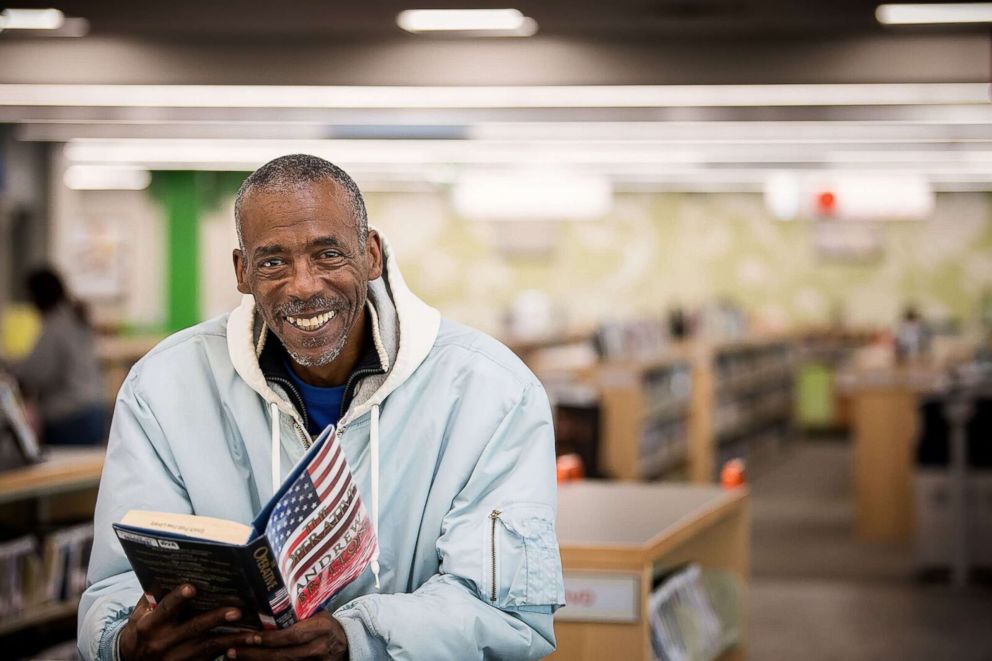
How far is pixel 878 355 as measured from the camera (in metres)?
11.7

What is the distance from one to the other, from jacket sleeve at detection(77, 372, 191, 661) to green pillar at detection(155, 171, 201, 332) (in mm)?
15451

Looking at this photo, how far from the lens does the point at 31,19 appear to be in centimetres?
589

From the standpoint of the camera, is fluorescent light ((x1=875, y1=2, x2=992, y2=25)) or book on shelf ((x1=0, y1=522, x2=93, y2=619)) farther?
fluorescent light ((x1=875, y1=2, x2=992, y2=25))

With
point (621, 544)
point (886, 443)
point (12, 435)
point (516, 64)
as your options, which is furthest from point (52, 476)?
point (886, 443)

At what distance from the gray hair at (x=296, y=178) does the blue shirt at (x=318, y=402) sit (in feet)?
0.93

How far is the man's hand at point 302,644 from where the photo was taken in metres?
1.95

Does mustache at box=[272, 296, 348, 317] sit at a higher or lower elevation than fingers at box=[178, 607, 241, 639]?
higher

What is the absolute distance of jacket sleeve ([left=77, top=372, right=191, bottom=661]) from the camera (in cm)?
215

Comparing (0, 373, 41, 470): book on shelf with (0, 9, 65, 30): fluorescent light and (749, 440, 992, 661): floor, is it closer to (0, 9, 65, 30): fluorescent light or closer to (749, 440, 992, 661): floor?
(0, 9, 65, 30): fluorescent light

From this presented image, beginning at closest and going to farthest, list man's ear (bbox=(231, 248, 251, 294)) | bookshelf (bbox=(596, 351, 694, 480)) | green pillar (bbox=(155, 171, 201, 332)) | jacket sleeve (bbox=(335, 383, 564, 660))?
1. jacket sleeve (bbox=(335, 383, 564, 660))
2. man's ear (bbox=(231, 248, 251, 294))
3. bookshelf (bbox=(596, 351, 694, 480))
4. green pillar (bbox=(155, 171, 201, 332))

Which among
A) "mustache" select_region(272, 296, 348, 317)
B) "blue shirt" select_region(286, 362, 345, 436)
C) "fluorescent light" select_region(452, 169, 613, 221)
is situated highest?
"fluorescent light" select_region(452, 169, 613, 221)

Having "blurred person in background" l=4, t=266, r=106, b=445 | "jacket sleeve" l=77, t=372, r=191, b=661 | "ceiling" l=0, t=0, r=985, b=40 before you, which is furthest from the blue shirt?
"blurred person in background" l=4, t=266, r=106, b=445

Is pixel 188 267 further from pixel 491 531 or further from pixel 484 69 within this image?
pixel 491 531

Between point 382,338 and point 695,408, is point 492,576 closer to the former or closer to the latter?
point 382,338
